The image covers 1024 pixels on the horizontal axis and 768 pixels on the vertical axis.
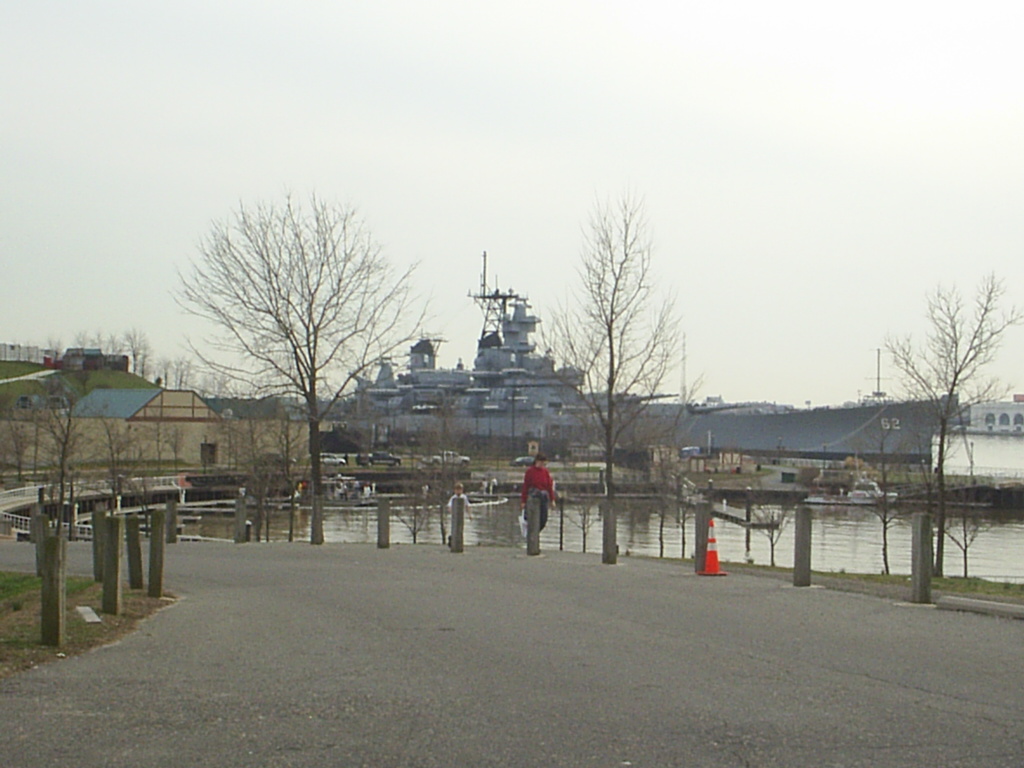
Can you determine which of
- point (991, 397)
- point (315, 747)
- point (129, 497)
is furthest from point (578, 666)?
point (129, 497)

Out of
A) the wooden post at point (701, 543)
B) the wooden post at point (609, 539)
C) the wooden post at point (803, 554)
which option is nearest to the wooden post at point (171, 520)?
the wooden post at point (609, 539)

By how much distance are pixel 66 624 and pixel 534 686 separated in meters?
4.08

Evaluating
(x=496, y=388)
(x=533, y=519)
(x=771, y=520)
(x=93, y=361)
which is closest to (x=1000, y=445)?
(x=496, y=388)

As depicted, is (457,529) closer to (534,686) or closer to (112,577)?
(112,577)

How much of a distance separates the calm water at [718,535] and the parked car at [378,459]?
2333 cm

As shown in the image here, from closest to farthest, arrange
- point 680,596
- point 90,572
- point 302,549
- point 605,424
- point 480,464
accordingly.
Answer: point 680,596 < point 90,572 < point 302,549 < point 605,424 < point 480,464

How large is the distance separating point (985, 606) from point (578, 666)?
176 inches

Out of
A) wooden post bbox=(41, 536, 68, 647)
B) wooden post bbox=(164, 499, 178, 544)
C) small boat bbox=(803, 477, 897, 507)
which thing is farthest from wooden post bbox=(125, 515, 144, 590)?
small boat bbox=(803, 477, 897, 507)

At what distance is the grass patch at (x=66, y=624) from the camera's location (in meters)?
7.43

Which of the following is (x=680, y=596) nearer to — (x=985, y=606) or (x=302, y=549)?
(x=985, y=606)

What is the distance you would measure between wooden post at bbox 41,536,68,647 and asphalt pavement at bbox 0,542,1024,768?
0.31m

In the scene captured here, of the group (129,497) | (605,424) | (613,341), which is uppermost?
(613,341)

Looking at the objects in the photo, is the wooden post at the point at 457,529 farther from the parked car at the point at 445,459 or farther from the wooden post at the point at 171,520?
the parked car at the point at 445,459

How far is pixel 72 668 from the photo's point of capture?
711 cm
